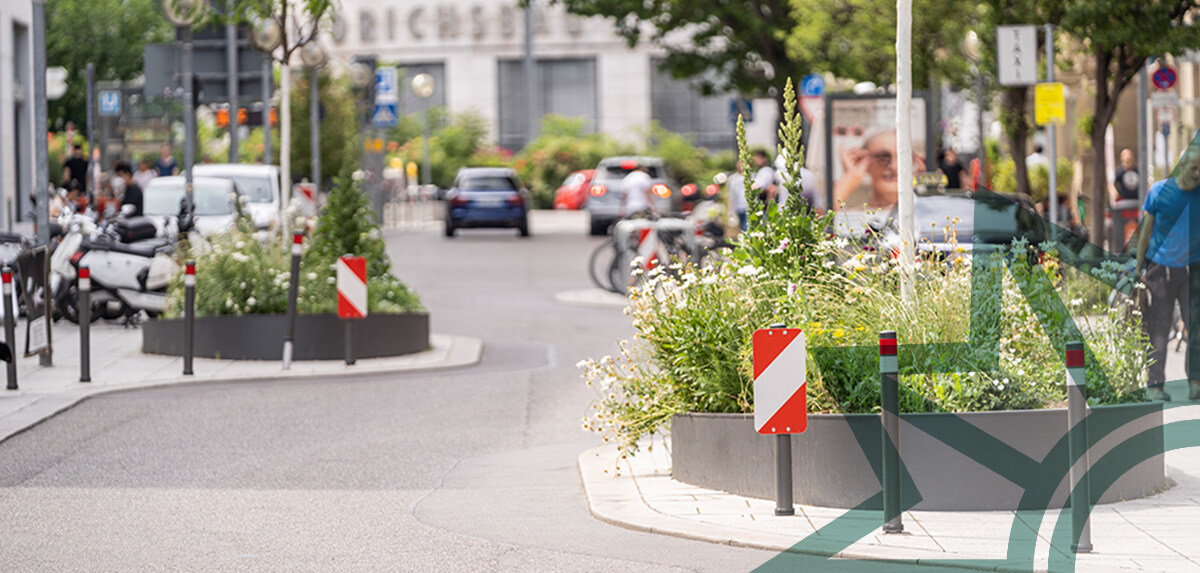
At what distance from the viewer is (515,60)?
71.8m

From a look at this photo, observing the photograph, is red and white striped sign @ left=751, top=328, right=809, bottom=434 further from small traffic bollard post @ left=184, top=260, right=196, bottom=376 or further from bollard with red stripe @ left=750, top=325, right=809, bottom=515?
small traffic bollard post @ left=184, top=260, right=196, bottom=376

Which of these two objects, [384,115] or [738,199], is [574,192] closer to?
[384,115]

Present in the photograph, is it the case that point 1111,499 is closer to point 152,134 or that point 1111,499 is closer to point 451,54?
point 152,134

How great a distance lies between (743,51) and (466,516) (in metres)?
30.4

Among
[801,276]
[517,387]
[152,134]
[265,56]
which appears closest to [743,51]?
[152,134]

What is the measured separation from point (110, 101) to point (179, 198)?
23.0ft

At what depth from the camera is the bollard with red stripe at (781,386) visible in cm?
→ 784

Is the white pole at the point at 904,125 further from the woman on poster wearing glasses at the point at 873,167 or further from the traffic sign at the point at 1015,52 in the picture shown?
the woman on poster wearing glasses at the point at 873,167

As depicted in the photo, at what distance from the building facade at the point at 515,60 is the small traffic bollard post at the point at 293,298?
5612 cm

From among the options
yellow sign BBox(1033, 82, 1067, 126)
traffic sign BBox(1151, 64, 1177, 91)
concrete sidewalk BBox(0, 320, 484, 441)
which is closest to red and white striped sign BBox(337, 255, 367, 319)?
concrete sidewalk BBox(0, 320, 484, 441)

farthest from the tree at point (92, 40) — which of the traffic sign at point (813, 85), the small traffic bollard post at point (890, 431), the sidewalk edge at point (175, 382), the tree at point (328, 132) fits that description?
the small traffic bollard post at point (890, 431)

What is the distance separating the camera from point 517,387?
13.8 meters

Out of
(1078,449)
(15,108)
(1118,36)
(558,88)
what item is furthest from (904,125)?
(558,88)

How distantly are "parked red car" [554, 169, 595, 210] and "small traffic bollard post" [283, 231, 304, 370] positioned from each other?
3972cm
